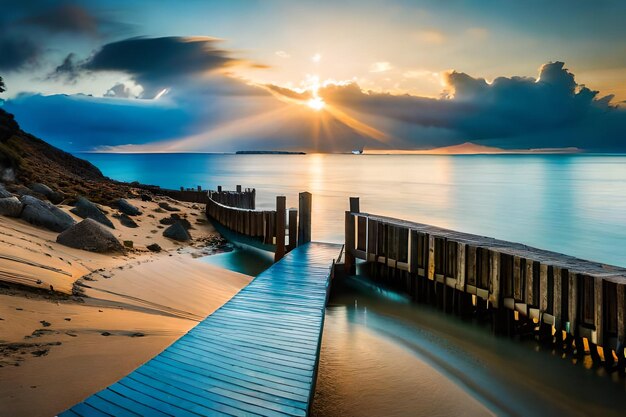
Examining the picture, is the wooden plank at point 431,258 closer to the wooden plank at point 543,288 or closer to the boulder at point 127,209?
the wooden plank at point 543,288

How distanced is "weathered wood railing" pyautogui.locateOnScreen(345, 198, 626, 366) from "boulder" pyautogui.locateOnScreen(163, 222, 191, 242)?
25.3 feet

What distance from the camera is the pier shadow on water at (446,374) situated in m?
7.42

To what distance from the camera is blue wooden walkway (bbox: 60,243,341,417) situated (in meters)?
4.64

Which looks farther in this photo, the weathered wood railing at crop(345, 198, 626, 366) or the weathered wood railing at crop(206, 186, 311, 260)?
the weathered wood railing at crop(206, 186, 311, 260)

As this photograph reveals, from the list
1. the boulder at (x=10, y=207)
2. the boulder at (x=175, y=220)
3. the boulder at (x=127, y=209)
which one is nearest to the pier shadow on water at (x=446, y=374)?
the boulder at (x=10, y=207)

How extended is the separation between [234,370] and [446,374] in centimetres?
475

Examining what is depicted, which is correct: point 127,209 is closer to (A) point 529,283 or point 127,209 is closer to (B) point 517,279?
(B) point 517,279

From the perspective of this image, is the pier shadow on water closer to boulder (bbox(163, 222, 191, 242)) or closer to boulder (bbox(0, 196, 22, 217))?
boulder (bbox(163, 222, 191, 242))

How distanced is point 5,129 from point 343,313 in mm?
24469

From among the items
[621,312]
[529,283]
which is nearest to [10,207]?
[529,283]

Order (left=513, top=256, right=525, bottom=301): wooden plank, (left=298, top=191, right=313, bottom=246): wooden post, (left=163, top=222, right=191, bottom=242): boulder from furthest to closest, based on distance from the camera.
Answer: (left=163, top=222, right=191, bottom=242): boulder → (left=298, top=191, right=313, bottom=246): wooden post → (left=513, top=256, right=525, bottom=301): wooden plank

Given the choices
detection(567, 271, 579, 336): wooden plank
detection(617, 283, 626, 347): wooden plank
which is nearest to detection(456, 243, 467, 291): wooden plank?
detection(567, 271, 579, 336): wooden plank

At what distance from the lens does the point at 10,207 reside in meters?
13.2

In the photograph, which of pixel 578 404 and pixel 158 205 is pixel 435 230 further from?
pixel 158 205
